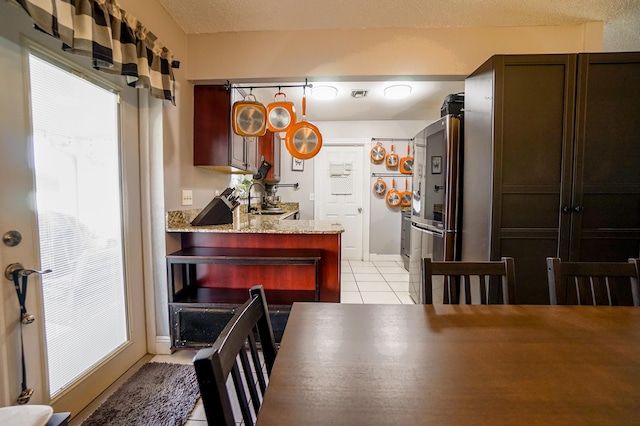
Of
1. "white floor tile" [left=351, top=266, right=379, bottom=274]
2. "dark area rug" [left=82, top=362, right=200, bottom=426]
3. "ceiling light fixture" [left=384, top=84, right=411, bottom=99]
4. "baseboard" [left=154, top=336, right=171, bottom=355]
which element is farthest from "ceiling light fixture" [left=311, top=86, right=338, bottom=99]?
"dark area rug" [left=82, top=362, right=200, bottom=426]

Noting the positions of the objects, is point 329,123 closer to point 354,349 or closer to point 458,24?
point 458,24

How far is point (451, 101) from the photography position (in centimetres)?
236

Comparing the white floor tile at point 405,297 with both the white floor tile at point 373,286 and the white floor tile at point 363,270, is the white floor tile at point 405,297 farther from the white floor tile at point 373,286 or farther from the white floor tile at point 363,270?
the white floor tile at point 363,270

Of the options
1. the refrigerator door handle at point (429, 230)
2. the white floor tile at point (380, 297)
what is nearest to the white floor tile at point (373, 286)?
the white floor tile at point (380, 297)

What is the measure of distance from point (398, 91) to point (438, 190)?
1.47 metres

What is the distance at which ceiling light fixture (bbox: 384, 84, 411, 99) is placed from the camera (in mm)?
3135

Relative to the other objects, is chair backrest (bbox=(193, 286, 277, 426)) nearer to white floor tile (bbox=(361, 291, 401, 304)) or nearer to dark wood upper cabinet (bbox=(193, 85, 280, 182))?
dark wood upper cabinet (bbox=(193, 85, 280, 182))

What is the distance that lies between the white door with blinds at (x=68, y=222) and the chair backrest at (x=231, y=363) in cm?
112

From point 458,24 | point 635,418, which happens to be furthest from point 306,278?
point 458,24

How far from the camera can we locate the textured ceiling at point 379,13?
6.13 feet

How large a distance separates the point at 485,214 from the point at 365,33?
1597mm

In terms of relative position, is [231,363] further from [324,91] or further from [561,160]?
[324,91]

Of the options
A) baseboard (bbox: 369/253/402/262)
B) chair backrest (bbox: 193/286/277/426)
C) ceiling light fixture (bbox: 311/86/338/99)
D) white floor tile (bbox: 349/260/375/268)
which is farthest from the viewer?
baseboard (bbox: 369/253/402/262)

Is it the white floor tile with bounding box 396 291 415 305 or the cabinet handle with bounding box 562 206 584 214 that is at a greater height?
the cabinet handle with bounding box 562 206 584 214
